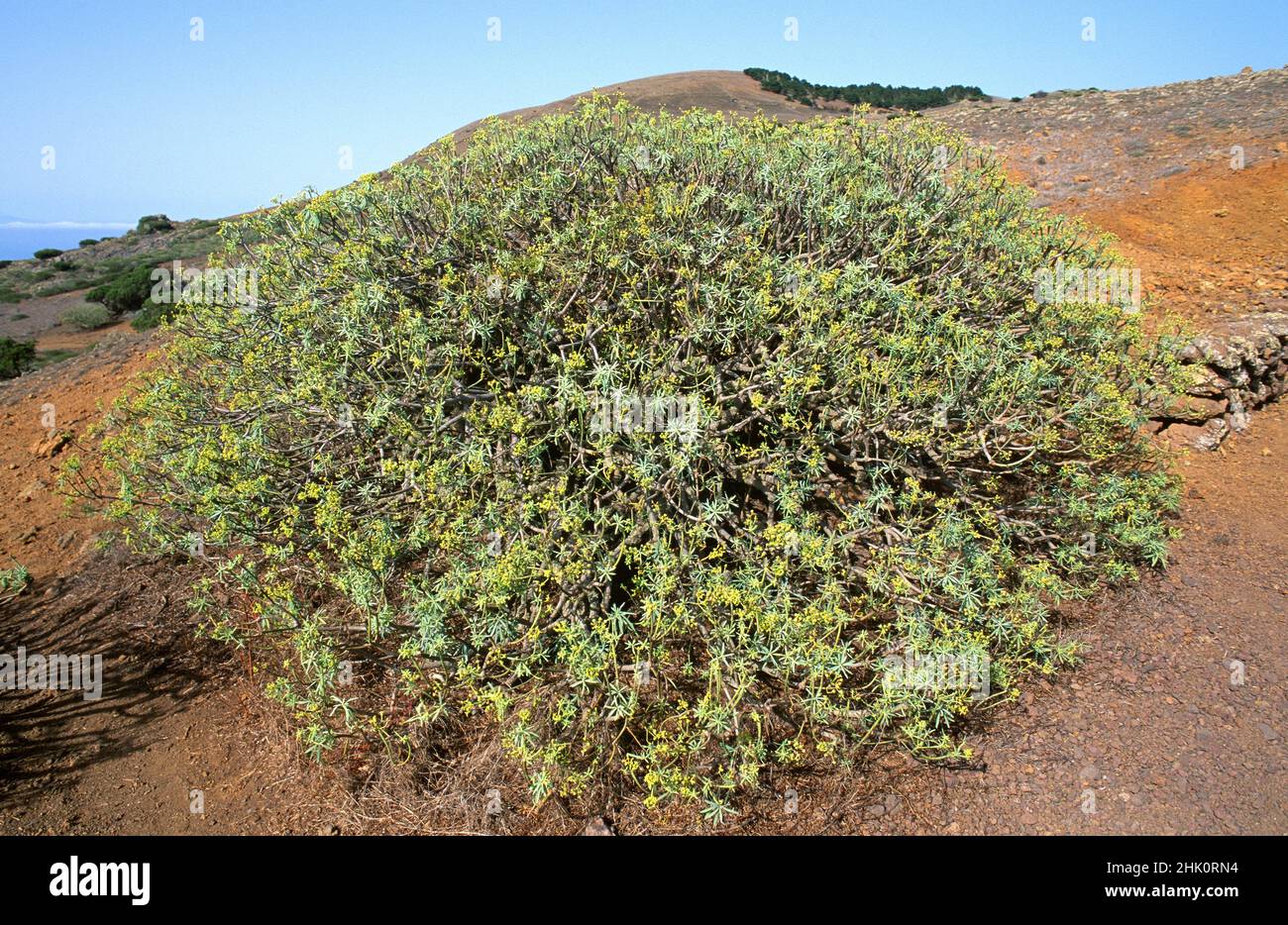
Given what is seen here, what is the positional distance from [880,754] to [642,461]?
6.03 feet

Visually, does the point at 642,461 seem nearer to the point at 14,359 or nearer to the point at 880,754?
the point at 880,754

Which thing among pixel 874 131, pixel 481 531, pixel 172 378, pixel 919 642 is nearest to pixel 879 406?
pixel 919 642

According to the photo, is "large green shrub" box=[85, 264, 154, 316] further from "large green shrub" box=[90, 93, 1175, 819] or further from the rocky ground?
"large green shrub" box=[90, 93, 1175, 819]

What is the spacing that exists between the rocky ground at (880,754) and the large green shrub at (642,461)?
0.22 meters

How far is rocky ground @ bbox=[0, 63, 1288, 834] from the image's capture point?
3.29m

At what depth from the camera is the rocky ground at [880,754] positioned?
3.29 m

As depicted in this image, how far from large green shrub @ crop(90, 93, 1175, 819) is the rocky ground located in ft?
0.71

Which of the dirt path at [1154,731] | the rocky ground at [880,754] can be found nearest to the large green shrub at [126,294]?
the rocky ground at [880,754]

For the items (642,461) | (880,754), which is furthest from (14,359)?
(880,754)

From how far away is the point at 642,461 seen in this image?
3.24m

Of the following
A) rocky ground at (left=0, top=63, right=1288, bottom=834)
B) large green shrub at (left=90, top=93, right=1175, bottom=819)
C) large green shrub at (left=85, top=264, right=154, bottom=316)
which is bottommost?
rocky ground at (left=0, top=63, right=1288, bottom=834)

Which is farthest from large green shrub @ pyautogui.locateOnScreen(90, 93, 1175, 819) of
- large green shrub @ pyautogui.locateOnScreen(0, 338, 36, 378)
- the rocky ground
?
large green shrub @ pyautogui.locateOnScreen(0, 338, 36, 378)

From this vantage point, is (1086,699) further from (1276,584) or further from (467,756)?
(467,756)
